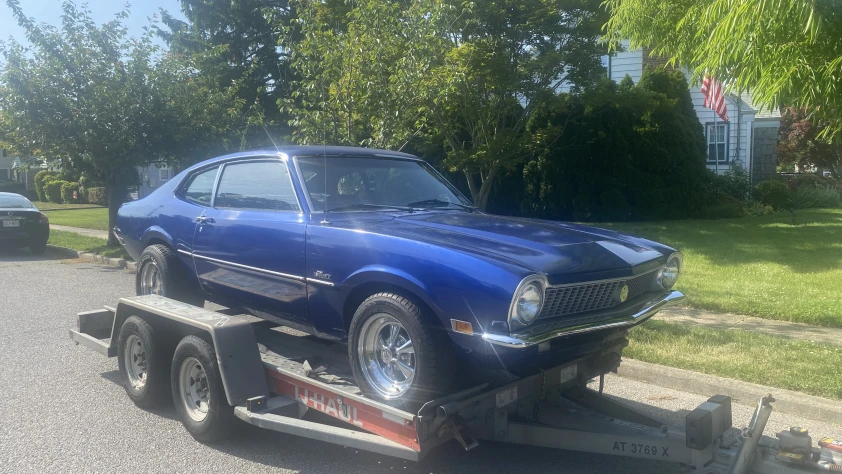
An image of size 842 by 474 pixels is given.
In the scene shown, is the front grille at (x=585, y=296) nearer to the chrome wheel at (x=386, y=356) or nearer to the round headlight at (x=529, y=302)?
the round headlight at (x=529, y=302)

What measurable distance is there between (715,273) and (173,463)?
825cm

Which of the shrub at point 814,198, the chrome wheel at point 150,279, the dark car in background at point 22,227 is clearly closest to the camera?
the chrome wheel at point 150,279

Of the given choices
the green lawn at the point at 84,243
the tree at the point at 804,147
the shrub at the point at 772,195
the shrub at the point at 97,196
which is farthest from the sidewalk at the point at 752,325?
the shrub at the point at 97,196

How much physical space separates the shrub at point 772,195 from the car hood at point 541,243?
1633 centimetres

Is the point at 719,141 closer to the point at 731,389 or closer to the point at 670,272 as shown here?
the point at 731,389

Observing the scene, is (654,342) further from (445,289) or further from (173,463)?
(173,463)

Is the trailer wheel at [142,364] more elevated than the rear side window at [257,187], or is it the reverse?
the rear side window at [257,187]

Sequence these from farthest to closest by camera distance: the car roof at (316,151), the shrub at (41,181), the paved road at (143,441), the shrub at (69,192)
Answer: the shrub at (41,181)
the shrub at (69,192)
the car roof at (316,151)
the paved road at (143,441)

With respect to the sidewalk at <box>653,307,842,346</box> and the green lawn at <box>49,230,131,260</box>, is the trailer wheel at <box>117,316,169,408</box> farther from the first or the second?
the green lawn at <box>49,230,131,260</box>

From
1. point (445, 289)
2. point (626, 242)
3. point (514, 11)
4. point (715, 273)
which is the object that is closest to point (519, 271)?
point (445, 289)

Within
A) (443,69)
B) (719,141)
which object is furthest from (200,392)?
(719,141)

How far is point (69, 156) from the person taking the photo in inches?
583

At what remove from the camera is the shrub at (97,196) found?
116 ft

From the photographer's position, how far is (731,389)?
212 inches
